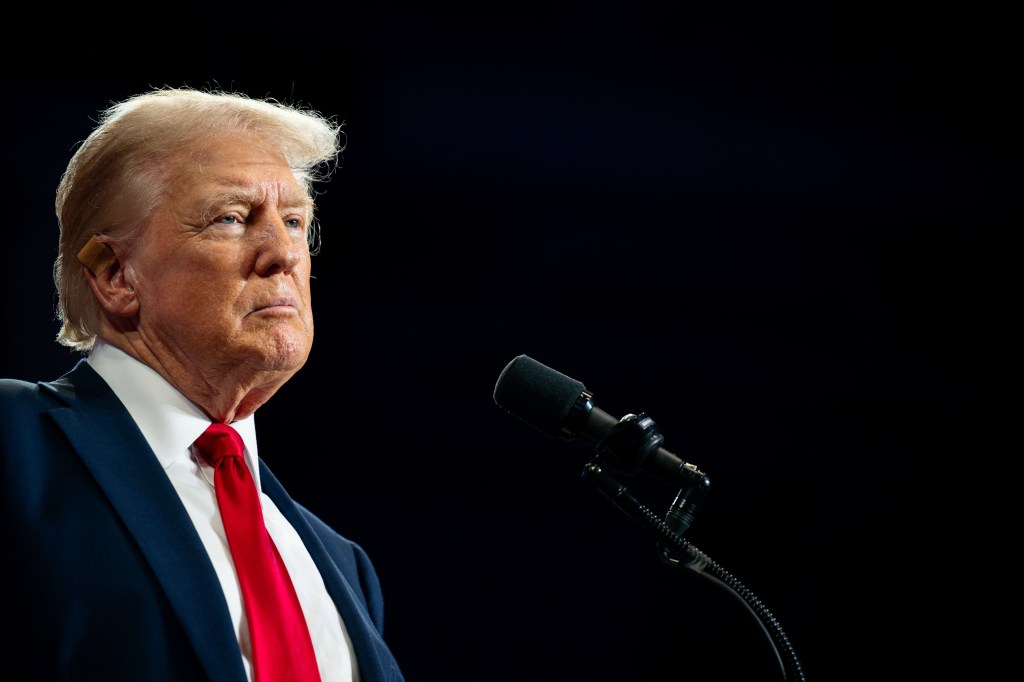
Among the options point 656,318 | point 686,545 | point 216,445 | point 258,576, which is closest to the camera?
point 686,545

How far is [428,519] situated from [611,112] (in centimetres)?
116

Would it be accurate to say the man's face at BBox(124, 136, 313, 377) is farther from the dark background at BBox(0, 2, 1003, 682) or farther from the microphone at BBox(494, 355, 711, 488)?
the dark background at BBox(0, 2, 1003, 682)

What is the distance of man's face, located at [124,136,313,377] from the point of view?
1.53m

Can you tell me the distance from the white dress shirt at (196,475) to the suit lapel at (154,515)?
51 mm

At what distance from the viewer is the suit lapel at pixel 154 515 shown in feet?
4.17

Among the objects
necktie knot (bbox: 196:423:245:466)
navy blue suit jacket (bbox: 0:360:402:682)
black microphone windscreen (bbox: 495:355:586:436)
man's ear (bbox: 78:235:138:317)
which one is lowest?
navy blue suit jacket (bbox: 0:360:402:682)

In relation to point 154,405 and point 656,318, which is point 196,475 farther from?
point 656,318

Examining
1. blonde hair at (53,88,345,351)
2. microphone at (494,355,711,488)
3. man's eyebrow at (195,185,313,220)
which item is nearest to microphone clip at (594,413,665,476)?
microphone at (494,355,711,488)

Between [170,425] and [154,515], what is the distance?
19 centimetres

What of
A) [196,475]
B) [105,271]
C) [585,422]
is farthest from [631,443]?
[105,271]

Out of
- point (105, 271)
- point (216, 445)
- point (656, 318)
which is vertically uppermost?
point (656, 318)

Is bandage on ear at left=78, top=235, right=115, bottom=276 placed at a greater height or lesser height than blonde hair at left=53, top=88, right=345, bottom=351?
lesser

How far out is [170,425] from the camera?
1.49 metres

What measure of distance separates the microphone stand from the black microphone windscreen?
0.07 meters
